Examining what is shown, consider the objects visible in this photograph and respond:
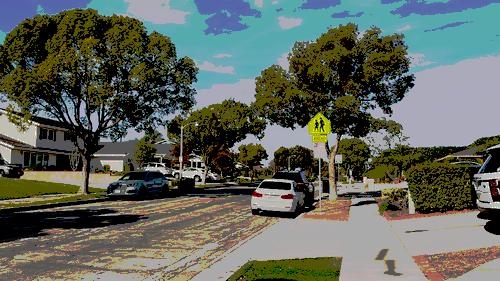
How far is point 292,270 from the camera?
20.9 ft

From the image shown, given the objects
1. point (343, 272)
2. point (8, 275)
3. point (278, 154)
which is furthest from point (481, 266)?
point (278, 154)

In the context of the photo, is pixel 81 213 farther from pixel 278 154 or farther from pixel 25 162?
pixel 278 154

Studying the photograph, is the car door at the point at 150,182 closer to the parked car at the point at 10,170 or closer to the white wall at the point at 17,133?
the parked car at the point at 10,170

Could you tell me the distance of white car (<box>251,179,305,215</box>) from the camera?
1471cm

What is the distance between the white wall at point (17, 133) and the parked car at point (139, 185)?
2928cm

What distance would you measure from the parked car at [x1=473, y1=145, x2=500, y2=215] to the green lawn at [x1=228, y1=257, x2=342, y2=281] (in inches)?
130

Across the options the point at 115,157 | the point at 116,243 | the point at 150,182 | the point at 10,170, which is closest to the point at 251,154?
the point at 115,157

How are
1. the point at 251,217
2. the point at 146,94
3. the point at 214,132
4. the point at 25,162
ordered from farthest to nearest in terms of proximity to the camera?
the point at 25,162 → the point at 214,132 → the point at 146,94 → the point at 251,217

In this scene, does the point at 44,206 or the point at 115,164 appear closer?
the point at 44,206

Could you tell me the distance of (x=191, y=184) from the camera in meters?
33.2

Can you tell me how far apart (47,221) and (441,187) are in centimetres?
1253

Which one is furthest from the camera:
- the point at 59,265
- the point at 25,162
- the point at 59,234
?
the point at 25,162

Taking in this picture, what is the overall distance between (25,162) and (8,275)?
45278mm

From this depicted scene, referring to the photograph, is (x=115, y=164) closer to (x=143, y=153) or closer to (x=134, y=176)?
(x=143, y=153)
